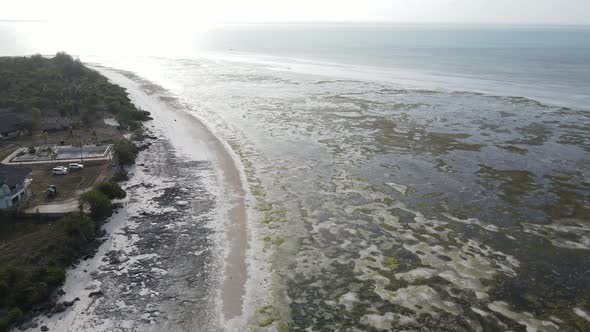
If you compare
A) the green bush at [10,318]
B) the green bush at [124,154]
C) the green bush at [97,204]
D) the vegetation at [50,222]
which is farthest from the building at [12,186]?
the green bush at [10,318]

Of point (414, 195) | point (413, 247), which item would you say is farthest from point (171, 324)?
point (414, 195)

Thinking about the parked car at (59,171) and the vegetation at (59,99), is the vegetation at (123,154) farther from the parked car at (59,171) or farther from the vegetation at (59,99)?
the vegetation at (59,99)

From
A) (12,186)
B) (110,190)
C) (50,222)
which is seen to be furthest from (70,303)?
(12,186)

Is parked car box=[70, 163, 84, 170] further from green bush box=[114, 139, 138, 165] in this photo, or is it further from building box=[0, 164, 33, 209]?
building box=[0, 164, 33, 209]

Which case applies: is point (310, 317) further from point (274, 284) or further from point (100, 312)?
point (100, 312)

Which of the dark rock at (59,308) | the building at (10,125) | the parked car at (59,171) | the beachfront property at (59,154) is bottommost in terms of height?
the dark rock at (59,308)

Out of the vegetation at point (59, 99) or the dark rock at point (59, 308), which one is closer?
the dark rock at point (59, 308)
